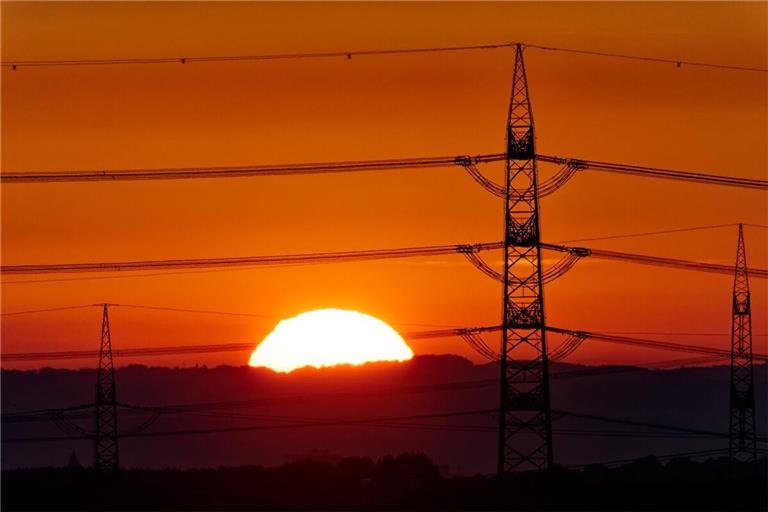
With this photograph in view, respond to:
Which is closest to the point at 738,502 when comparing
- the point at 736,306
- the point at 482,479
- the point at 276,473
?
the point at 482,479

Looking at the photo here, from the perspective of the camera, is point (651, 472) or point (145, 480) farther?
point (651, 472)

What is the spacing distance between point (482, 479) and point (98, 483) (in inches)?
834

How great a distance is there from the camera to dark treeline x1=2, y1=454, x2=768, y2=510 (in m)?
78.6

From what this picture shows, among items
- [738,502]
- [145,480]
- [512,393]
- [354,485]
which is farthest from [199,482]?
[738,502]

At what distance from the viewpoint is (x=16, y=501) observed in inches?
3189

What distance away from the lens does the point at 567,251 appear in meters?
75.9

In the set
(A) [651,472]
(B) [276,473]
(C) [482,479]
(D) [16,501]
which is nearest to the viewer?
(D) [16,501]

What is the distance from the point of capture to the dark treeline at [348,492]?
258 ft

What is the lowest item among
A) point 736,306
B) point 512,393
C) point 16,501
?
point 16,501

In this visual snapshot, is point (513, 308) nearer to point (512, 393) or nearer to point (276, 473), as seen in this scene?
point (512, 393)

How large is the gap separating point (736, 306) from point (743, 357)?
479cm

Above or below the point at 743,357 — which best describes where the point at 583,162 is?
above

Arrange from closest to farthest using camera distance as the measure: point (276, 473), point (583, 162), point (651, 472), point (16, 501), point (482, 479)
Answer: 1. point (583, 162)
2. point (16, 501)
3. point (482, 479)
4. point (276, 473)
5. point (651, 472)

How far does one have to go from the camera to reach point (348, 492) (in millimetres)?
84438
